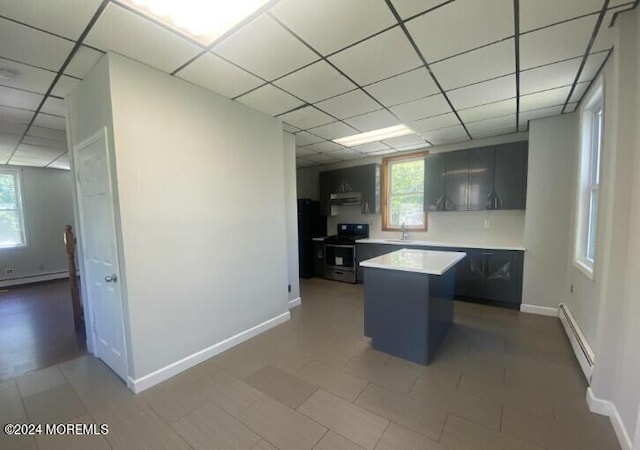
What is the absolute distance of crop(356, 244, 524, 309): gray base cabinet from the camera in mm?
3641

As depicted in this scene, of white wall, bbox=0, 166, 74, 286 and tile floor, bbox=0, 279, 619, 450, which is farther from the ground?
white wall, bbox=0, 166, 74, 286

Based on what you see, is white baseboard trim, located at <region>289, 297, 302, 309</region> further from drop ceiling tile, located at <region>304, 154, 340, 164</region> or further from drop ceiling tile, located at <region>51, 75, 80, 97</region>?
drop ceiling tile, located at <region>51, 75, 80, 97</region>

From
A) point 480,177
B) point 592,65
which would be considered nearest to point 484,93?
point 592,65

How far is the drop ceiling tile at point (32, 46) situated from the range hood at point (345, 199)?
4.42m

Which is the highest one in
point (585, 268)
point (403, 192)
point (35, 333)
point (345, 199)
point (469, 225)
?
point (403, 192)

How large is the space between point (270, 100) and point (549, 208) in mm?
3723

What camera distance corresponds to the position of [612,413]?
170 centimetres

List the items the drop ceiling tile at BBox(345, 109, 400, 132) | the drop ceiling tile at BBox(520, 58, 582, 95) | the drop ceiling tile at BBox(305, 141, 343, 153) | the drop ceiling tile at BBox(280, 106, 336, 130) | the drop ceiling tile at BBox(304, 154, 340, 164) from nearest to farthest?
the drop ceiling tile at BBox(520, 58, 582, 95) < the drop ceiling tile at BBox(280, 106, 336, 130) < the drop ceiling tile at BBox(345, 109, 400, 132) < the drop ceiling tile at BBox(305, 141, 343, 153) < the drop ceiling tile at BBox(304, 154, 340, 164)

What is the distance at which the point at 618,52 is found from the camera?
1.63 metres

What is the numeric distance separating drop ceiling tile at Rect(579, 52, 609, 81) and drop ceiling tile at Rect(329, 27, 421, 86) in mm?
1328

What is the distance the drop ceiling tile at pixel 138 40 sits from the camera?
1.56 m

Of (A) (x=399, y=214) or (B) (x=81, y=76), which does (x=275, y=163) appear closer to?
(B) (x=81, y=76)

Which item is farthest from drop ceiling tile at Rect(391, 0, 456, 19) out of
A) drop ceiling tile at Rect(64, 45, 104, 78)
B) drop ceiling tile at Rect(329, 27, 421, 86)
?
drop ceiling tile at Rect(64, 45, 104, 78)

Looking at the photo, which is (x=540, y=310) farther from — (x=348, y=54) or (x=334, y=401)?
(x=348, y=54)
